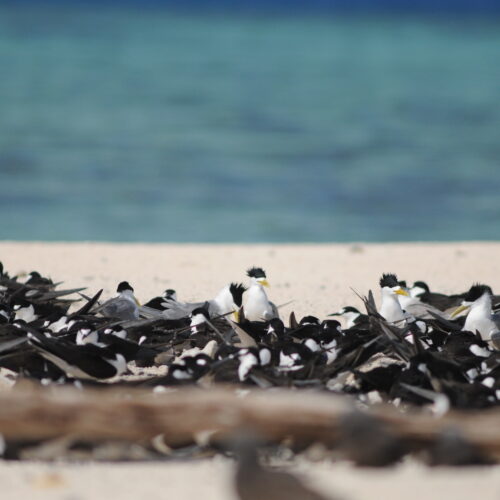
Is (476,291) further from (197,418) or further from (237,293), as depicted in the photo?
(197,418)

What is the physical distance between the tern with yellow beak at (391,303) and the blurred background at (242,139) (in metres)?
5.50

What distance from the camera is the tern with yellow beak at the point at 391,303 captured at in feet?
18.0

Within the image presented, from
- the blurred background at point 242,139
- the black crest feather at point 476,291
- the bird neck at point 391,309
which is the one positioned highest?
the blurred background at point 242,139

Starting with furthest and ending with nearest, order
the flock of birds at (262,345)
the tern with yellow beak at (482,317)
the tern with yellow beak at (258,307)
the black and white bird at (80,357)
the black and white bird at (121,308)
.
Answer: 1. the tern with yellow beak at (258,307)
2. the black and white bird at (121,308)
3. the tern with yellow beak at (482,317)
4. the black and white bird at (80,357)
5. the flock of birds at (262,345)

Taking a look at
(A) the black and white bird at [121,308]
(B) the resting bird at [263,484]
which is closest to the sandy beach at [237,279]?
(B) the resting bird at [263,484]

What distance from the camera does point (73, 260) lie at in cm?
775

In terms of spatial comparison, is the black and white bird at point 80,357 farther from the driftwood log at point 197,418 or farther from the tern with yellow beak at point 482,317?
the tern with yellow beak at point 482,317

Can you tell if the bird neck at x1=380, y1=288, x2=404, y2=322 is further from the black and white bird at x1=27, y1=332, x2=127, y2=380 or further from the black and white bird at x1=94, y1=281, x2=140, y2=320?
the black and white bird at x1=27, y1=332, x2=127, y2=380

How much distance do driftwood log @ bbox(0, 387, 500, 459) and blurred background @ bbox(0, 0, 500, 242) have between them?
311 inches

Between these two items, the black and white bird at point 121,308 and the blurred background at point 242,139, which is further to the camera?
the blurred background at point 242,139

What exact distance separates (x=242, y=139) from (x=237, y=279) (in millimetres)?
10355

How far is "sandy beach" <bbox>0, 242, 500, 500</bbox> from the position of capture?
117 inches

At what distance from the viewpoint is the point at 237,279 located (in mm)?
7211

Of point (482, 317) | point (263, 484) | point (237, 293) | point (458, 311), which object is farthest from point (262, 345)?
point (263, 484)
